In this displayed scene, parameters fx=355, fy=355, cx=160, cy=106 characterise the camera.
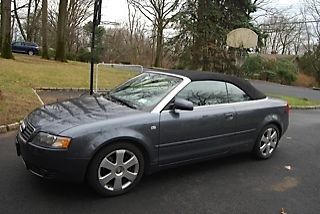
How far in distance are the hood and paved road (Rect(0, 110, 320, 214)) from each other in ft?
2.51

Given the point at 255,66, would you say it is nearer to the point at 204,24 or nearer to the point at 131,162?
the point at 204,24

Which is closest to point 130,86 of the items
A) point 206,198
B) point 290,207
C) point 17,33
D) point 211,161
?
point 211,161

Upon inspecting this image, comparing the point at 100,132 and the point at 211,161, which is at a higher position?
the point at 100,132

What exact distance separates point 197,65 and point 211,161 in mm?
12636

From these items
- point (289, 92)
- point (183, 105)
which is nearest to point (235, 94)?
point (183, 105)

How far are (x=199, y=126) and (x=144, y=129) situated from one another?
0.84m

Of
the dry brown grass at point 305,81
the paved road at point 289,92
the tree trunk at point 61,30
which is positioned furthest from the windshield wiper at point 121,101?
the dry brown grass at point 305,81

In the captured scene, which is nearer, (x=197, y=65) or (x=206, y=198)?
(x=206, y=198)

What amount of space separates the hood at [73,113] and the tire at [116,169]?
1.27 ft

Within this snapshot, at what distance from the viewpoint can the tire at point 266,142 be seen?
5607 millimetres

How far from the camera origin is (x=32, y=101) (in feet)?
29.2

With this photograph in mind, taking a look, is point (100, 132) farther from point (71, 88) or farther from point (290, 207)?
point (71, 88)

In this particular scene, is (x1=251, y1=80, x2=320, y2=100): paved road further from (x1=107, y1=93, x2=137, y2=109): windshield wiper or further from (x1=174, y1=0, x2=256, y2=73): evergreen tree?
(x1=107, y1=93, x2=137, y2=109): windshield wiper

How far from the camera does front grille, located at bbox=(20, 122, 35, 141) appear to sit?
3.90 meters
